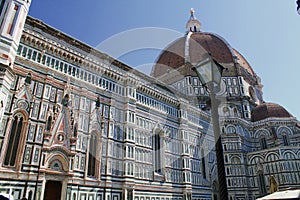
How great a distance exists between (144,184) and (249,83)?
82.6 feet

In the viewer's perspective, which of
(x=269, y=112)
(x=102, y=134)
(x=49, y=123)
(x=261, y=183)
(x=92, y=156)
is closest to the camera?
(x=49, y=123)

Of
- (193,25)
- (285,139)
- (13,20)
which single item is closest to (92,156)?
(13,20)

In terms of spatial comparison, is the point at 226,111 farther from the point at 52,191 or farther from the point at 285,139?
the point at 52,191

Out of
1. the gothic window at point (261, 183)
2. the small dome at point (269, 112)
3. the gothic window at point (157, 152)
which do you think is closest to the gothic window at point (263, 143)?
the small dome at point (269, 112)

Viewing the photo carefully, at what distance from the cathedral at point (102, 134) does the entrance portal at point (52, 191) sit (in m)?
0.05

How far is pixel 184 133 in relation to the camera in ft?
69.8

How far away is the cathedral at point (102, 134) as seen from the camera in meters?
11.3

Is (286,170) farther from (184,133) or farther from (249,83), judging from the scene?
(249,83)

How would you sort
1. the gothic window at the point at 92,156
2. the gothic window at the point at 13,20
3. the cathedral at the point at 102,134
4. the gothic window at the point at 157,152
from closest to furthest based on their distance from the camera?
1. the gothic window at the point at 13,20
2. the cathedral at the point at 102,134
3. the gothic window at the point at 92,156
4. the gothic window at the point at 157,152

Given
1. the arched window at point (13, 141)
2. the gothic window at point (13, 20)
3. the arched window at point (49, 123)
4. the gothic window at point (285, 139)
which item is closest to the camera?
the gothic window at point (13, 20)

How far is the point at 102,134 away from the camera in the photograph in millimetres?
15039

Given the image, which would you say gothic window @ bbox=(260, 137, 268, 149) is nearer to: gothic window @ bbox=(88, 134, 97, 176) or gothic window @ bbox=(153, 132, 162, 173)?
gothic window @ bbox=(153, 132, 162, 173)

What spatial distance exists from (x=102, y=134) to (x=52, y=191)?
4280mm

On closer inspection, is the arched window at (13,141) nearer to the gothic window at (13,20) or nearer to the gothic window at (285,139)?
the gothic window at (13,20)
